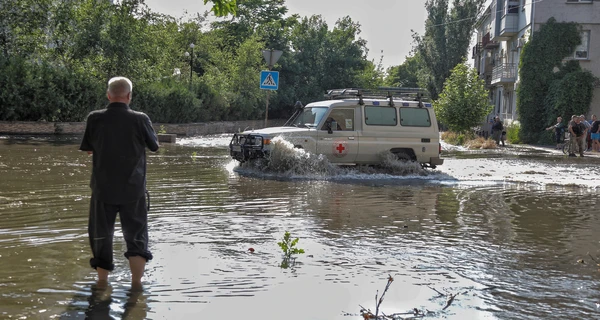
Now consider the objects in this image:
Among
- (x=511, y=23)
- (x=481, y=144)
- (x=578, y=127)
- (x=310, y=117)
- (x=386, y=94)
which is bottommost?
(x=481, y=144)

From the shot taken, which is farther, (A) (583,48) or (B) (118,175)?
(A) (583,48)

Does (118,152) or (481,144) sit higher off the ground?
(118,152)

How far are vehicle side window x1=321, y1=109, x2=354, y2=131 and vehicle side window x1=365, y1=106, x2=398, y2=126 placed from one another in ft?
1.25

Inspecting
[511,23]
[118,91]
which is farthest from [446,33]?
[118,91]

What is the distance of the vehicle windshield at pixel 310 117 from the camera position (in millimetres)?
17172

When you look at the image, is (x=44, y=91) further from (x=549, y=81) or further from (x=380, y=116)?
(x=549, y=81)

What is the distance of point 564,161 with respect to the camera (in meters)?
25.2

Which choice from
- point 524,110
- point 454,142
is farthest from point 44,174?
point 524,110

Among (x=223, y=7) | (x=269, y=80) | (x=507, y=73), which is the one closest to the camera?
(x=223, y=7)

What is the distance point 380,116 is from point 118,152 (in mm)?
11989

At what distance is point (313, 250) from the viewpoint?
805cm

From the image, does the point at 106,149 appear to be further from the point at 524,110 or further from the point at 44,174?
the point at 524,110

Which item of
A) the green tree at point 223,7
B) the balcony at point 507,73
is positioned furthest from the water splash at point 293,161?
the balcony at point 507,73

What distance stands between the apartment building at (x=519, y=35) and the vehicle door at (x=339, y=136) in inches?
1046
